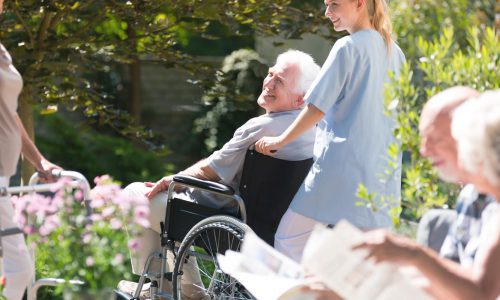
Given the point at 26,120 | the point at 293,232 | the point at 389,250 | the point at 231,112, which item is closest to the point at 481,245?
the point at 389,250

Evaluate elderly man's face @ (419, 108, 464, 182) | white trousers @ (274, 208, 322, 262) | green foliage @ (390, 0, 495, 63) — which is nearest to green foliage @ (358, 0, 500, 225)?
elderly man's face @ (419, 108, 464, 182)

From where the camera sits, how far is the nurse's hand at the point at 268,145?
4180 mm

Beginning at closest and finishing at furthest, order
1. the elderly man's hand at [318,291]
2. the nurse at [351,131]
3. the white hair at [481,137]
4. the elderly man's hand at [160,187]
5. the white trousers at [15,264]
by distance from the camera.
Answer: the white hair at [481,137] < the elderly man's hand at [318,291] < the white trousers at [15,264] < the nurse at [351,131] < the elderly man's hand at [160,187]

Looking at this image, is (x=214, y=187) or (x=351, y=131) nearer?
(x=351, y=131)

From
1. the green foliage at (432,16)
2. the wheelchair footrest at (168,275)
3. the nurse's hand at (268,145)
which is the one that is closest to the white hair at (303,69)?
the nurse's hand at (268,145)

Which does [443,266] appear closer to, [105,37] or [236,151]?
[236,151]

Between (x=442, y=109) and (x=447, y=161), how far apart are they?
14cm

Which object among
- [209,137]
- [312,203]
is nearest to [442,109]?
[312,203]

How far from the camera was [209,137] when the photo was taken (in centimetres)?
1338

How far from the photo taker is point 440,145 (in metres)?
2.69

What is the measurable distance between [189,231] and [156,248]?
1.79 feet

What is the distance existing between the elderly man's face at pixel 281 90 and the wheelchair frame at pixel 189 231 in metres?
0.47

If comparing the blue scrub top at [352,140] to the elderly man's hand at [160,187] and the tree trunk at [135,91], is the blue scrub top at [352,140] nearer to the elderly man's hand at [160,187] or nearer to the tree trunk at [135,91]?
the elderly man's hand at [160,187]

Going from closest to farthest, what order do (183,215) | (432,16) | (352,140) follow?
1. (352,140)
2. (183,215)
3. (432,16)
